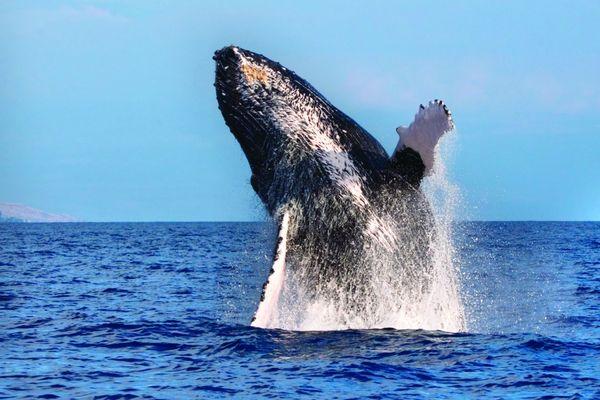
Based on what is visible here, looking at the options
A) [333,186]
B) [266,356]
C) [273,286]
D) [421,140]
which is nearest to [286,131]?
[333,186]

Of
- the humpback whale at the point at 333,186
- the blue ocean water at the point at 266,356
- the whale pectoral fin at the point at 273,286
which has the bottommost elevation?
the blue ocean water at the point at 266,356

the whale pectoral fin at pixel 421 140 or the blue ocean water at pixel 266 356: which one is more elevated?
the whale pectoral fin at pixel 421 140

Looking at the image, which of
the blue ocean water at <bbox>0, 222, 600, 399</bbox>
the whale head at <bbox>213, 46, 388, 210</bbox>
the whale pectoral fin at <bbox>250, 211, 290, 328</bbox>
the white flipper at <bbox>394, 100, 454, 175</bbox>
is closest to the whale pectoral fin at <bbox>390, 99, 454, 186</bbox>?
the white flipper at <bbox>394, 100, 454, 175</bbox>

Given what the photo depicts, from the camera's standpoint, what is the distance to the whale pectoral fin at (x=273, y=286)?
10383mm

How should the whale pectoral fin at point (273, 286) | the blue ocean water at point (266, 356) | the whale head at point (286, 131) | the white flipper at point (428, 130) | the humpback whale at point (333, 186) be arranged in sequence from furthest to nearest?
the whale head at point (286, 131) < the humpback whale at point (333, 186) < the white flipper at point (428, 130) < the whale pectoral fin at point (273, 286) < the blue ocean water at point (266, 356)

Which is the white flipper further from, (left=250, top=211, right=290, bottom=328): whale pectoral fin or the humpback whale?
(left=250, top=211, right=290, bottom=328): whale pectoral fin

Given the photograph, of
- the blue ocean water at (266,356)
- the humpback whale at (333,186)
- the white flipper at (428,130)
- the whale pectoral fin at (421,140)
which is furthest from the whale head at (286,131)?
the blue ocean water at (266,356)

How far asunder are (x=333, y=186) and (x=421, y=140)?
1.25 m

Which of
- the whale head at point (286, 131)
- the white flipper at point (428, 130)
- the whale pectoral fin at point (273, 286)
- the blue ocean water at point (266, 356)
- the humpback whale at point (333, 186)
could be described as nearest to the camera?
the blue ocean water at point (266, 356)

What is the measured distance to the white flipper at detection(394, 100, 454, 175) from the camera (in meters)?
11.3

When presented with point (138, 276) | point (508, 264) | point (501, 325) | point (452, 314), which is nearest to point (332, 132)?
point (452, 314)

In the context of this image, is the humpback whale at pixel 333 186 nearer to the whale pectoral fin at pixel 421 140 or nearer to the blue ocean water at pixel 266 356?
the whale pectoral fin at pixel 421 140

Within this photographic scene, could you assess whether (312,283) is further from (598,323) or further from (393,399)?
(598,323)

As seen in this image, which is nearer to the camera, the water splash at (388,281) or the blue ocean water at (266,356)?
the blue ocean water at (266,356)
